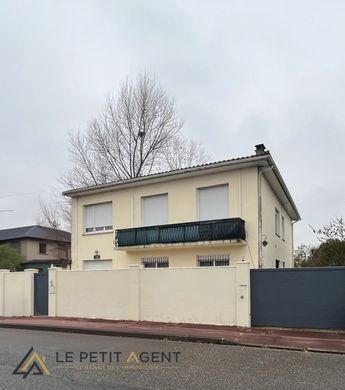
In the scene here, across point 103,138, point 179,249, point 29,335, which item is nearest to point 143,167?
point 103,138

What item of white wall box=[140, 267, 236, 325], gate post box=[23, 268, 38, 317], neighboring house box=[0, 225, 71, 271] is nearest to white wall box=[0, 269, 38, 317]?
gate post box=[23, 268, 38, 317]

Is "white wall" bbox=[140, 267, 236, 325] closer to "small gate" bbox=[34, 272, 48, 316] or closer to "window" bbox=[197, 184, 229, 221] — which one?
"window" bbox=[197, 184, 229, 221]

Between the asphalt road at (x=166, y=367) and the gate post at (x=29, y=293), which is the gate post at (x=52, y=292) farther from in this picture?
the asphalt road at (x=166, y=367)

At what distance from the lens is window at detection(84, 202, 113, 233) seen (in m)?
21.9

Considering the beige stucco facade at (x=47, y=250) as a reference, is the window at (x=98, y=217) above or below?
above

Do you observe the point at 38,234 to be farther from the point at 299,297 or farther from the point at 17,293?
the point at 299,297

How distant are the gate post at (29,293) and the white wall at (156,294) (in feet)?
4.21

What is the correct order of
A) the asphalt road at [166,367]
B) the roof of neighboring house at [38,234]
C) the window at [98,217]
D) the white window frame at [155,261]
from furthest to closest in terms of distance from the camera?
the roof of neighboring house at [38,234] → the window at [98,217] → the white window frame at [155,261] → the asphalt road at [166,367]

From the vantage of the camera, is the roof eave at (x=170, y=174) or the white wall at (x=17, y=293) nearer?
the roof eave at (x=170, y=174)

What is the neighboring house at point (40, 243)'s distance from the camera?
3997 cm

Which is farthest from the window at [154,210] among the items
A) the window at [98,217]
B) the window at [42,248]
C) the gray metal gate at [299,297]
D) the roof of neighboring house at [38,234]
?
the window at [42,248]

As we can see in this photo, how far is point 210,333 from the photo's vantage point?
12.6 meters

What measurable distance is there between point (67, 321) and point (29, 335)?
2.95 metres

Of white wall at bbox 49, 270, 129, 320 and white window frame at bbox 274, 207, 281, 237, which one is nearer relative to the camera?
white wall at bbox 49, 270, 129, 320
